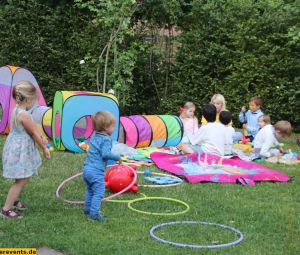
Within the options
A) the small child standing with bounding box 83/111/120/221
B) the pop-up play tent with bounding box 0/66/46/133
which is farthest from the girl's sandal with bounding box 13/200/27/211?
the pop-up play tent with bounding box 0/66/46/133

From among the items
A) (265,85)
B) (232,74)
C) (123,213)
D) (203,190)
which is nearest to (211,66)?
(232,74)

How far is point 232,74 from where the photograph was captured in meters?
13.4

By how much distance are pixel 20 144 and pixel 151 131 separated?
5.15m

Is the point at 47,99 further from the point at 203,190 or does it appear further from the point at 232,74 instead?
the point at 203,190

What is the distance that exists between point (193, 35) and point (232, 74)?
59.3 inches

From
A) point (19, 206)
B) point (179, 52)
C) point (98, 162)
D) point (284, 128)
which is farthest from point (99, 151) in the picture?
point (179, 52)

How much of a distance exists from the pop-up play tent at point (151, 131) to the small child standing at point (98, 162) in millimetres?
4576

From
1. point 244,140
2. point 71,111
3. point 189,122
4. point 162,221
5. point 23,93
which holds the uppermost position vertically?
point 23,93

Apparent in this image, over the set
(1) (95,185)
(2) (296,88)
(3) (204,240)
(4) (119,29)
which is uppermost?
(4) (119,29)

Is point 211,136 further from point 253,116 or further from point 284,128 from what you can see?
point 253,116

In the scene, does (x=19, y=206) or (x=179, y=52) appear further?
(x=179, y=52)

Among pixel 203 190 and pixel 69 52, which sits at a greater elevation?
pixel 69 52

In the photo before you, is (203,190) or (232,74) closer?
(203,190)

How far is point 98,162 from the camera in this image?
5.55 m
